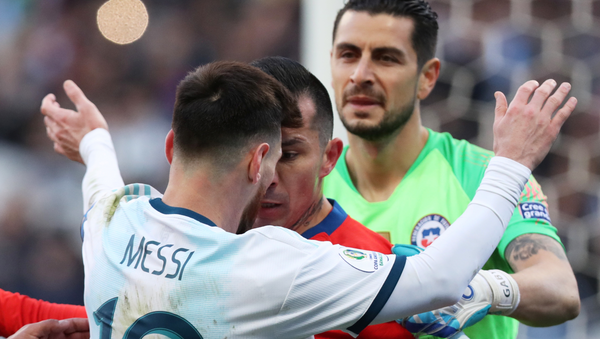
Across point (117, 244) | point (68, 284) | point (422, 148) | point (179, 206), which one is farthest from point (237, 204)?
point (68, 284)

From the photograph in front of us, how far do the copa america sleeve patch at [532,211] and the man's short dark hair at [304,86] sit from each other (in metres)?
0.87

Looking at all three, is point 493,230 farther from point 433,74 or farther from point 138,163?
point 138,163

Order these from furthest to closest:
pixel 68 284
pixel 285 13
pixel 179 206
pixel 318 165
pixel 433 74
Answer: pixel 285 13 < pixel 68 284 < pixel 433 74 < pixel 318 165 < pixel 179 206

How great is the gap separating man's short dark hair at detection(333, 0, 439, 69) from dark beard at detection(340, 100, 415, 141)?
0.81ft

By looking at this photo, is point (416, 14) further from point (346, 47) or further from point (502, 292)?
point (502, 292)

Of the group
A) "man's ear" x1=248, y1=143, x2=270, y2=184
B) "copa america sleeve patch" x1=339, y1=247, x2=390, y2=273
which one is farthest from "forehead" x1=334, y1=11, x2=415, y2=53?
"copa america sleeve patch" x1=339, y1=247, x2=390, y2=273

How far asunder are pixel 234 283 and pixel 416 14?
1.77 metres

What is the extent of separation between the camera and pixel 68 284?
451 cm

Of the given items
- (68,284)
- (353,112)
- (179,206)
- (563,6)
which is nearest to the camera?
(179,206)

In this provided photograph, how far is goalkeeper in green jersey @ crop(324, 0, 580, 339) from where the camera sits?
2.28 meters

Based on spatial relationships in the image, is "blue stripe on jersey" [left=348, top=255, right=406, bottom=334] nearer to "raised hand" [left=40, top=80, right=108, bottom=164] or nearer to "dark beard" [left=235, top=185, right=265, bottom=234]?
"dark beard" [left=235, top=185, right=265, bottom=234]

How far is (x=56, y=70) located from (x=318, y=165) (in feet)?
12.4

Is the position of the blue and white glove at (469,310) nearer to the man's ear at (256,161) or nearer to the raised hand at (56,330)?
the man's ear at (256,161)

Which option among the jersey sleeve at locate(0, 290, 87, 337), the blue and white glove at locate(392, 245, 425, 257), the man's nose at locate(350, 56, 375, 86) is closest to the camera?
the blue and white glove at locate(392, 245, 425, 257)
